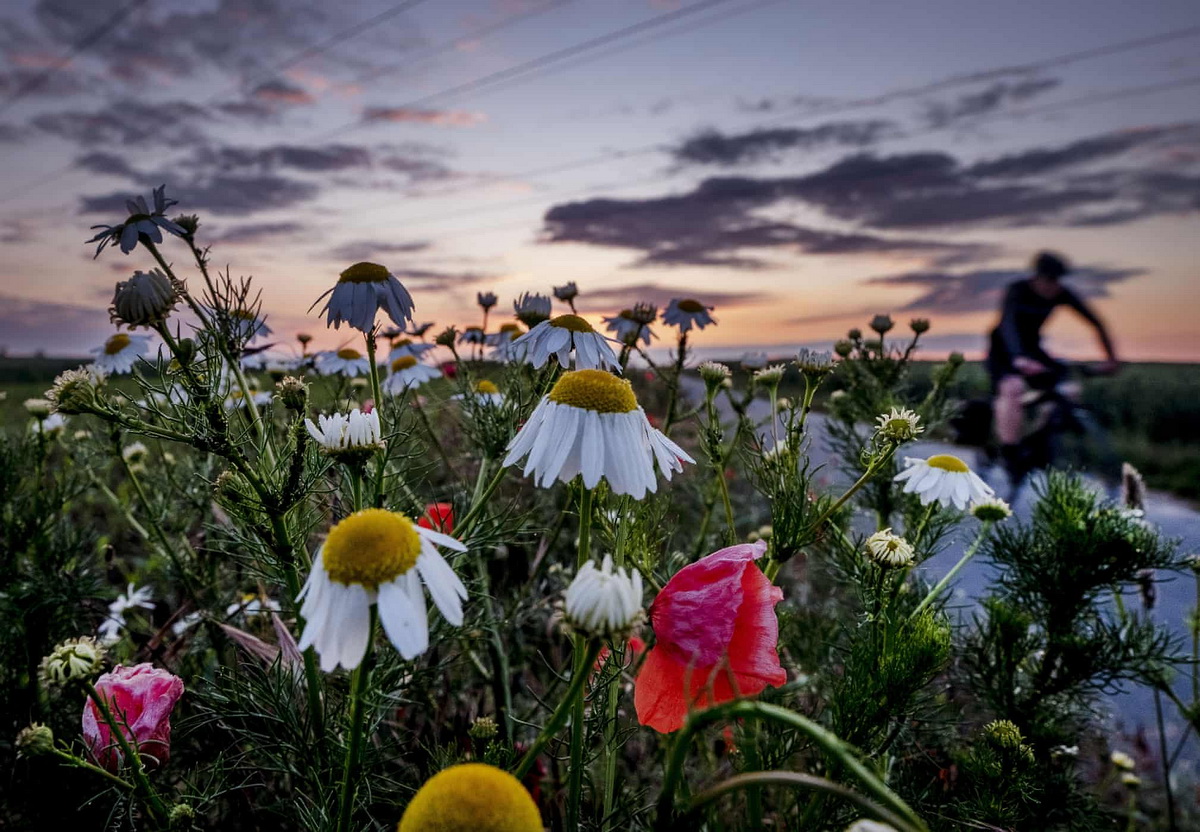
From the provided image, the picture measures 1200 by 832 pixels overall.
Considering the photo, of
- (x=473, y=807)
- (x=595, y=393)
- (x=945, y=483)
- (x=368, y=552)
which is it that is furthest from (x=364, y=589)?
(x=945, y=483)

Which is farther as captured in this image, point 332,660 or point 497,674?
point 497,674

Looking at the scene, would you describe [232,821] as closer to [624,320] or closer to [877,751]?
[877,751]

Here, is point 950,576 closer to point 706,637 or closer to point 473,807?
point 706,637

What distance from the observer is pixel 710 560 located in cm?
63

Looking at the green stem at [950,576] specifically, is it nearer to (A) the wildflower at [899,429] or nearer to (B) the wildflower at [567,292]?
(A) the wildflower at [899,429]

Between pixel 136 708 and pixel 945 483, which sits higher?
pixel 945 483

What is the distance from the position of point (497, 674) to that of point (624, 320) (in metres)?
0.86

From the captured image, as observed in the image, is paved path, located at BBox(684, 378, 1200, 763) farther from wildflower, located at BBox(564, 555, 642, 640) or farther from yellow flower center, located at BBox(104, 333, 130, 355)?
yellow flower center, located at BBox(104, 333, 130, 355)

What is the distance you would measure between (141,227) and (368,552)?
24.8 inches

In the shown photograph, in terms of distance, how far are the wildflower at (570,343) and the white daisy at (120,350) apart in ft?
3.91

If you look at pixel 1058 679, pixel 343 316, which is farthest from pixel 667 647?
pixel 1058 679

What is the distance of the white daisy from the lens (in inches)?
63.8

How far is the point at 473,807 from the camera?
38cm

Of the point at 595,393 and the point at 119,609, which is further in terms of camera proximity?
the point at 119,609
